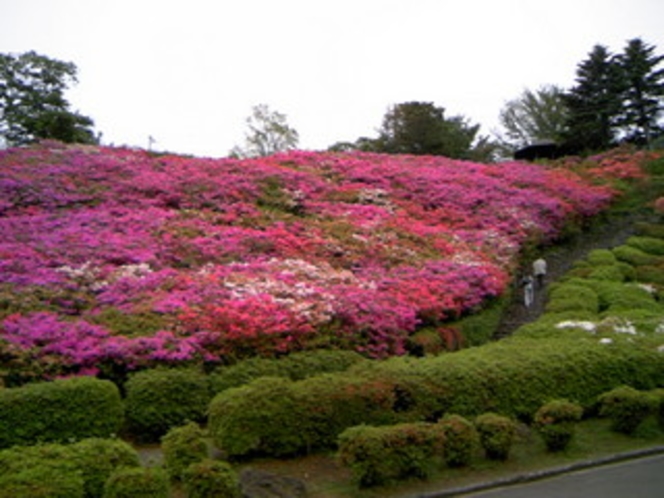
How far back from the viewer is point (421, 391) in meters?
9.66

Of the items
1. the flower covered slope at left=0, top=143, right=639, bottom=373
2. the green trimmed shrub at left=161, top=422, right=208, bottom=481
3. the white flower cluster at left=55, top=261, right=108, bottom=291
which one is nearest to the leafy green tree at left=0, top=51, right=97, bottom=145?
the flower covered slope at left=0, top=143, right=639, bottom=373

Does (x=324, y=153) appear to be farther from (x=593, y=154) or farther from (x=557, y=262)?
(x=593, y=154)

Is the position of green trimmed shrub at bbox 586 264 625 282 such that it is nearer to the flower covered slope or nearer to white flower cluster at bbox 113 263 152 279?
the flower covered slope

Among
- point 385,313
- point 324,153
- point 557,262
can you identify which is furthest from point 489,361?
point 324,153

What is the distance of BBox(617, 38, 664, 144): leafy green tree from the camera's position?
137 feet

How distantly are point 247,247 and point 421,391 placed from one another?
359 inches

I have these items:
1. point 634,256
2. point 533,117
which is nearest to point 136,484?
point 634,256

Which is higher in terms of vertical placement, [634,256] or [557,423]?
[634,256]

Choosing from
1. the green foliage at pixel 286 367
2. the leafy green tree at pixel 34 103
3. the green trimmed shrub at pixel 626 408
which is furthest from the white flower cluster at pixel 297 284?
the leafy green tree at pixel 34 103

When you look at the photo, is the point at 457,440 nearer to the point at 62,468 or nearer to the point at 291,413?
the point at 291,413

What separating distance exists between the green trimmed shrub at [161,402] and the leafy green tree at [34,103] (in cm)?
3138

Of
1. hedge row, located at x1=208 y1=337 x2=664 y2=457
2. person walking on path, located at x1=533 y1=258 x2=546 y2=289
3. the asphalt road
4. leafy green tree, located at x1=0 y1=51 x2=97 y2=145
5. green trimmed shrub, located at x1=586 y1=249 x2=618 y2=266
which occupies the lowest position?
the asphalt road

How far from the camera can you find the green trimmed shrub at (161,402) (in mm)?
9484

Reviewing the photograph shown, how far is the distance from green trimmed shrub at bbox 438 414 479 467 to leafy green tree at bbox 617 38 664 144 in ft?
126
